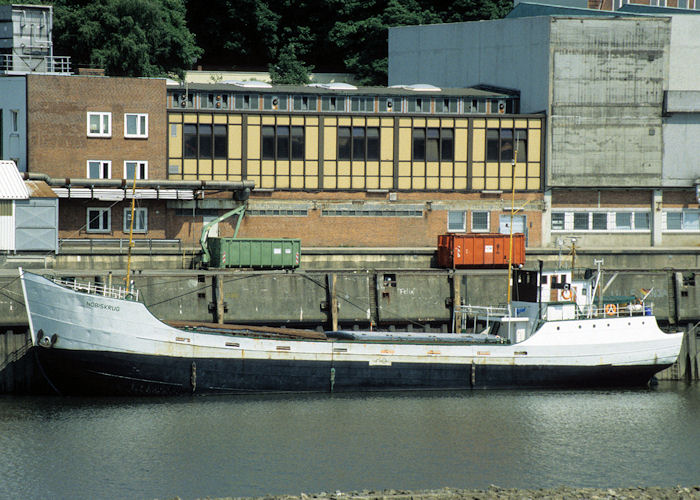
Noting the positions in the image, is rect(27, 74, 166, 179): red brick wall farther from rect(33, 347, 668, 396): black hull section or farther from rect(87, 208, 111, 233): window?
rect(33, 347, 668, 396): black hull section

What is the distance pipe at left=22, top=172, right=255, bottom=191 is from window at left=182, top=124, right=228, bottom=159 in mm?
2876

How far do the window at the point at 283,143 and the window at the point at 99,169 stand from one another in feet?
31.6

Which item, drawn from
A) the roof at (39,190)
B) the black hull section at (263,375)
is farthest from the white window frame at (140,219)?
the black hull section at (263,375)

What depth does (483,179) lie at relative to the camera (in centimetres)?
7319

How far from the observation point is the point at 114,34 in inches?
3366

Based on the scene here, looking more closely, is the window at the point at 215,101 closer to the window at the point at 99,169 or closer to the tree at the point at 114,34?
the window at the point at 99,169

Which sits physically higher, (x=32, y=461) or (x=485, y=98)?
(x=485, y=98)

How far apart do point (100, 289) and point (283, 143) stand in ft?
72.0

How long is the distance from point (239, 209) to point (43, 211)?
1196 cm

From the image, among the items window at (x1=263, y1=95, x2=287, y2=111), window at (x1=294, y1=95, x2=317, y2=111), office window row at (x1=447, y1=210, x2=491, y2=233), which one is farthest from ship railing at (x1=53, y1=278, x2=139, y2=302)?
office window row at (x1=447, y1=210, x2=491, y2=233)

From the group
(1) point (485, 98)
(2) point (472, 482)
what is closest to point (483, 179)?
(1) point (485, 98)

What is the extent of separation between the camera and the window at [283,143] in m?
70.8

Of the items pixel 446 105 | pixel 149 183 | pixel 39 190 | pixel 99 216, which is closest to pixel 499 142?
pixel 446 105

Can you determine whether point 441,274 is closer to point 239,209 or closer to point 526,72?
point 239,209
